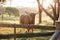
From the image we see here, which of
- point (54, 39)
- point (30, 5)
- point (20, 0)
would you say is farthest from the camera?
point (20, 0)

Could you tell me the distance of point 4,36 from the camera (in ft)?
9.97

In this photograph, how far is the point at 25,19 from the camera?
32.3 ft

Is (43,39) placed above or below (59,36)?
below

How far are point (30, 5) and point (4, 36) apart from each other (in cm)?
2314

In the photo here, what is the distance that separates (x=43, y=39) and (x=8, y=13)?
13308 mm

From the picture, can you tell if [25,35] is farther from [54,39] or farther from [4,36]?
[54,39]

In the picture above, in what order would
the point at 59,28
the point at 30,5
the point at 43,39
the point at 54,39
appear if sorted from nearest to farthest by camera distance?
the point at 54,39 → the point at 59,28 → the point at 43,39 → the point at 30,5

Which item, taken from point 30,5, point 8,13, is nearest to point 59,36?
point 8,13

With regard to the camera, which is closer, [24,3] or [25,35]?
[25,35]

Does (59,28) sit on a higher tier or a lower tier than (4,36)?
higher

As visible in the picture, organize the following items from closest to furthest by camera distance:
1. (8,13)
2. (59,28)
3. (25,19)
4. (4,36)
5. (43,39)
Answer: (59,28)
(4,36)
(43,39)
(25,19)
(8,13)

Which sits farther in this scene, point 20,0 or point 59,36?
point 20,0

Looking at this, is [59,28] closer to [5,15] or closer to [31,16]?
[31,16]

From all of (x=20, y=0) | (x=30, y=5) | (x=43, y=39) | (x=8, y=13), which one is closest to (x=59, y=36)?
(x=43, y=39)
